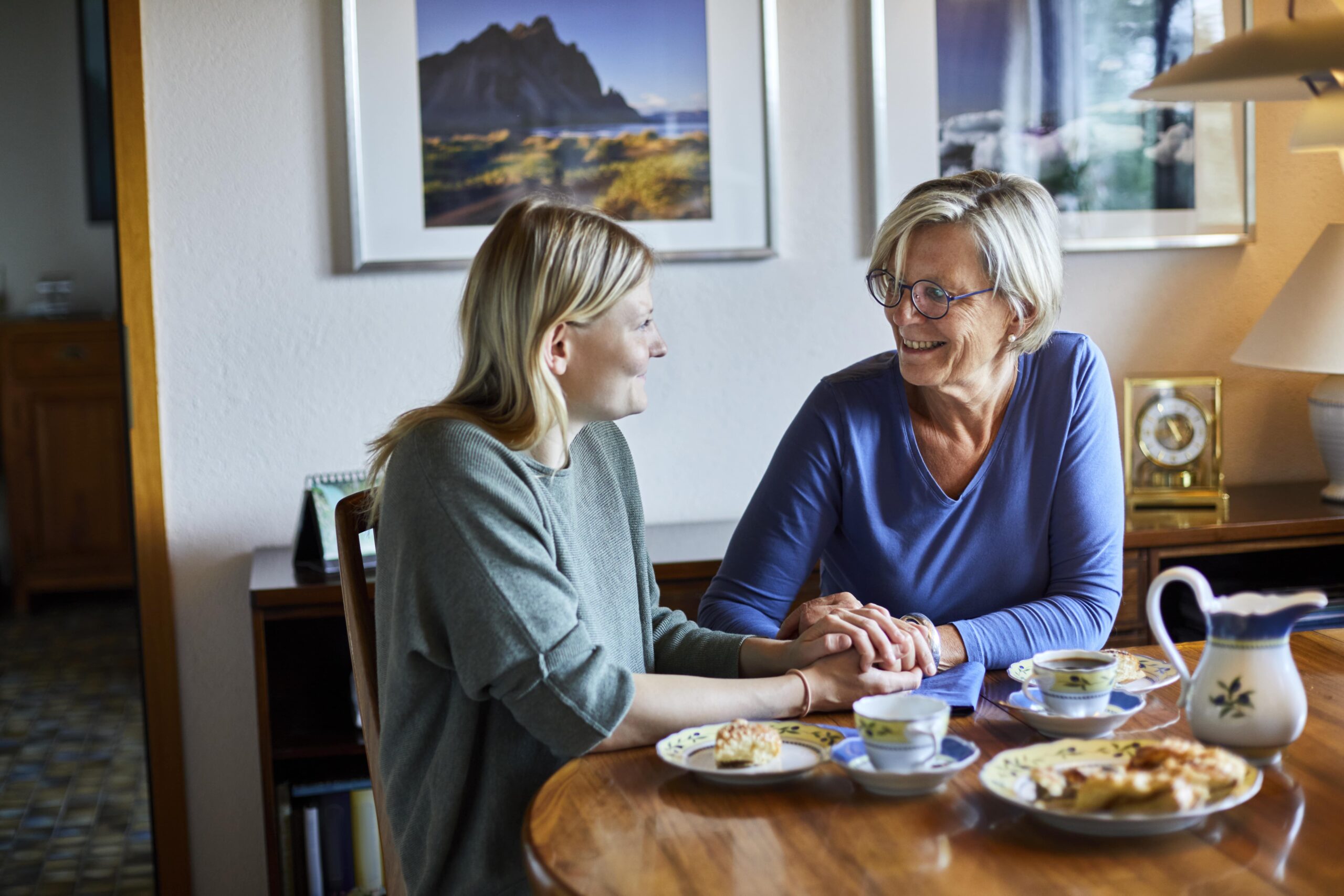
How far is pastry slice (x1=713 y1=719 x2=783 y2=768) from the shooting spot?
1158 mm

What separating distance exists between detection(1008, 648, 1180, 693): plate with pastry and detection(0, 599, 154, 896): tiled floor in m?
1.86

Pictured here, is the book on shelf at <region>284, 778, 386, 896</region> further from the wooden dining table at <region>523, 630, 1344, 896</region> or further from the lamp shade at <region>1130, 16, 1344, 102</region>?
the lamp shade at <region>1130, 16, 1344, 102</region>

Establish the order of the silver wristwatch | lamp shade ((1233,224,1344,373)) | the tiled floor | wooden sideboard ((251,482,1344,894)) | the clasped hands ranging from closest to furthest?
the clasped hands → the silver wristwatch → wooden sideboard ((251,482,1344,894)) → lamp shade ((1233,224,1344,373)) → the tiled floor

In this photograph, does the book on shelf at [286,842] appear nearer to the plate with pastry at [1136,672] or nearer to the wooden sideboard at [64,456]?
the plate with pastry at [1136,672]

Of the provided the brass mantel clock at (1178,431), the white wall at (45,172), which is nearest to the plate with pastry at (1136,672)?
the brass mantel clock at (1178,431)

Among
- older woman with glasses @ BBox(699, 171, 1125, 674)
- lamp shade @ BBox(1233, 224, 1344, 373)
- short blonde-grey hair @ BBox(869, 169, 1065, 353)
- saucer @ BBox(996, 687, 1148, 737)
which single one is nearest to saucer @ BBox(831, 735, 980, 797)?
saucer @ BBox(996, 687, 1148, 737)

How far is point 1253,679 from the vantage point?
3.69ft

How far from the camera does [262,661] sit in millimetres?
2131

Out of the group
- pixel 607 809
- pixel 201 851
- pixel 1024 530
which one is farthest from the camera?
pixel 201 851

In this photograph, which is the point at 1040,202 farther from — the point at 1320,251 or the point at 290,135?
the point at 290,135

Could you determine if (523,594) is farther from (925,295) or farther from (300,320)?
(300,320)

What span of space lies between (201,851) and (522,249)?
1.74m

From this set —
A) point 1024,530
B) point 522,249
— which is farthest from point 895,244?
point 522,249

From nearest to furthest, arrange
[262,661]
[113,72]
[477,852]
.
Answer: [477,852] < [262,661] < [113,72]
